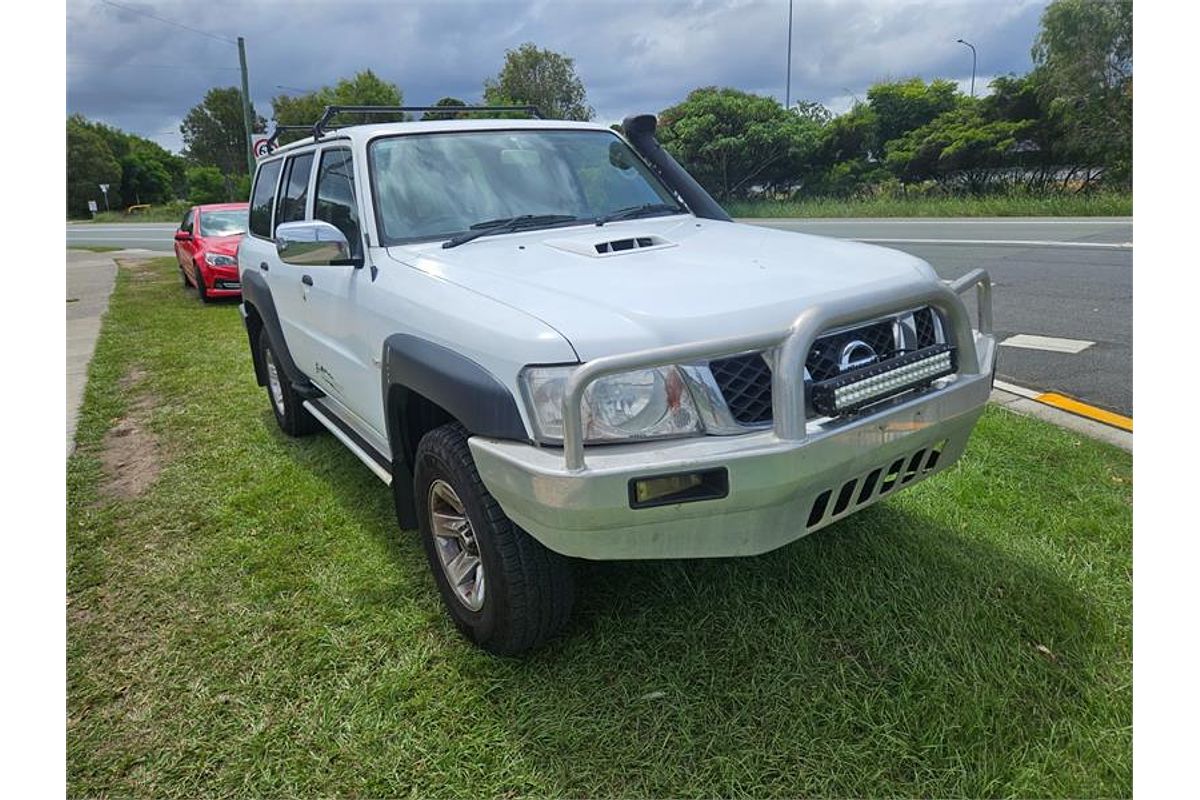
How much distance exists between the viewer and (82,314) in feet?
37.0

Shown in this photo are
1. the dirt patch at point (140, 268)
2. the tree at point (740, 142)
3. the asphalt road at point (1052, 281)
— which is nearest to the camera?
the asphalt road at point (1052, 281)

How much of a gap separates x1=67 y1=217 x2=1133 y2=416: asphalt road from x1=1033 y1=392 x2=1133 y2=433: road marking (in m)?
0.10

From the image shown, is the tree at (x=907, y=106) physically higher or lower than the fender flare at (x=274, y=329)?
higher

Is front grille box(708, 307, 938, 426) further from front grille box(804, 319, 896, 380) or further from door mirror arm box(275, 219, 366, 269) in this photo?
door mirror arm box(275, 219, 366, 269)

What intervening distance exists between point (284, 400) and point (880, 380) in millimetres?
4083

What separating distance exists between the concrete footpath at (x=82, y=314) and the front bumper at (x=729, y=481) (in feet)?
14.6

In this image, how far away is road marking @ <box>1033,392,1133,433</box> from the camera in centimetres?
453

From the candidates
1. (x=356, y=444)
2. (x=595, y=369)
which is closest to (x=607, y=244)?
(x=595, y=369)

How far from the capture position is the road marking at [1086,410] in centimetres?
453

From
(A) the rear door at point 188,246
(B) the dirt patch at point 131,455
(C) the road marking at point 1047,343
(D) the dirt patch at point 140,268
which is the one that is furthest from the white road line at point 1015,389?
(D) the dirt patch at point 140,268

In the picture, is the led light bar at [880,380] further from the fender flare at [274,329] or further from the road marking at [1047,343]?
the road marking at [1047,343]

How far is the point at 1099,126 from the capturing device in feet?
76.0

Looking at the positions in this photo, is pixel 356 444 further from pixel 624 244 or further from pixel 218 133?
pixel 218 133

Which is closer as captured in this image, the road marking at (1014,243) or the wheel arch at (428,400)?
the wheel arch at (428,400)
